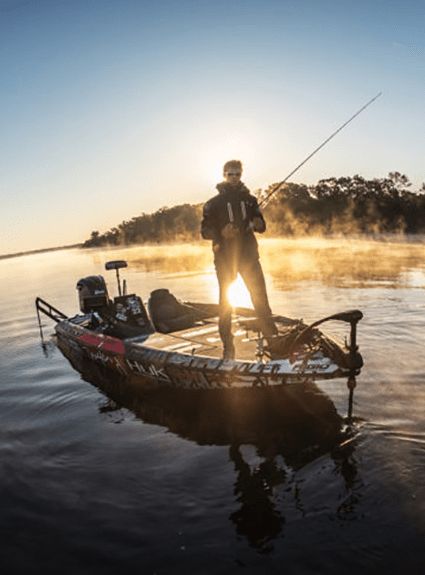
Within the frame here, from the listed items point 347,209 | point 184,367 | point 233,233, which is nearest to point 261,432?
point 184,367

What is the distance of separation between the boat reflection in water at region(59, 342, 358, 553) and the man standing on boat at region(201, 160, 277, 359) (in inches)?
42.3

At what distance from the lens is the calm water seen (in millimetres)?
4043

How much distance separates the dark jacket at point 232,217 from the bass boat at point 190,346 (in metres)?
1.34

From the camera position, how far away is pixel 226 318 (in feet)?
21.9

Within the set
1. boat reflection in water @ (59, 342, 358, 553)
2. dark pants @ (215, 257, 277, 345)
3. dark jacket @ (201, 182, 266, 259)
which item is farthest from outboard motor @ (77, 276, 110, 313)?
dark jacket @ (201, 182, 266, 259)

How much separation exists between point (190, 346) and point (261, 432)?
2.12 m

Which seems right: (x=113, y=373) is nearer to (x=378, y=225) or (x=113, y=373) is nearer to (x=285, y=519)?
(x=285, y=519)

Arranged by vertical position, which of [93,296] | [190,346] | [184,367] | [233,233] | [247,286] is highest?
[233,233]

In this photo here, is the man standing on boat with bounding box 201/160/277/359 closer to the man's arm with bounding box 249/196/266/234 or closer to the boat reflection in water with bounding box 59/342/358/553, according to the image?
the man's arm with bounding box 249/196/266/234

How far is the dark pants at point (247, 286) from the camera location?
21.3 feet

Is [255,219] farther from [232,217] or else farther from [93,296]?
[93,296]

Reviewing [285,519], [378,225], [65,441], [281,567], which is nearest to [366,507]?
[285,519]

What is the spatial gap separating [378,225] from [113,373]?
5348 centimetres

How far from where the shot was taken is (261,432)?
6.33 meters
